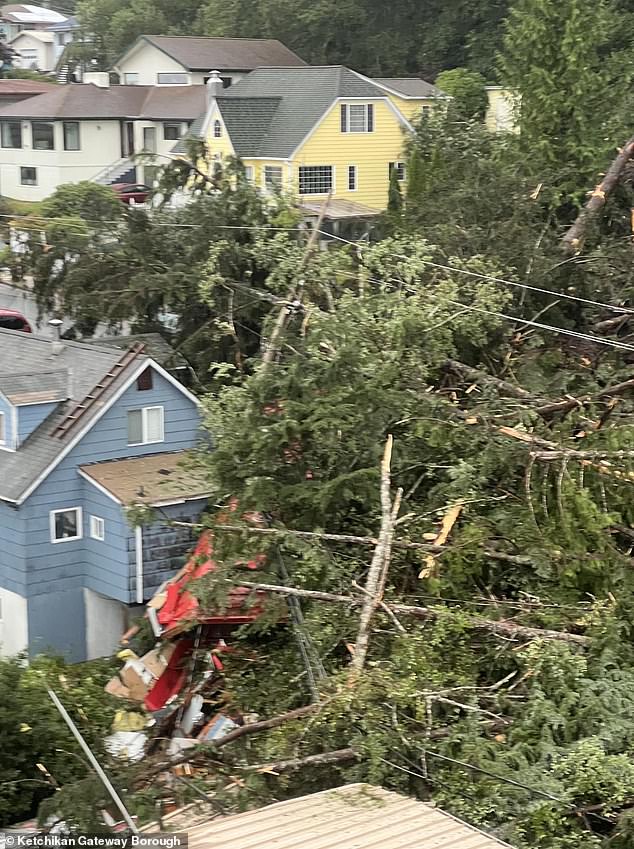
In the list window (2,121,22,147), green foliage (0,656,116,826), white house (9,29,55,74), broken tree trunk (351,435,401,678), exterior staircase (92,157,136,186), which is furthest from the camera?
white house (9,29,55,74)

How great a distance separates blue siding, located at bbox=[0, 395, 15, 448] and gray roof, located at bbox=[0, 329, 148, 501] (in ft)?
0.48

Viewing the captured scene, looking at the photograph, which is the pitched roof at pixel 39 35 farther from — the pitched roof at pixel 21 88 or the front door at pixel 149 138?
the front door at pixel 149 138

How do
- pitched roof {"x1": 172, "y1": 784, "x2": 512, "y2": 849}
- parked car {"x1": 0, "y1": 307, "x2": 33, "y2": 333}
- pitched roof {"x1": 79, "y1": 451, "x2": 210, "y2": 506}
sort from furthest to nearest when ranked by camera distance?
parked car {"x1": 0, "y1": 307, "x2": 33, "y2": 333} → pitched roof {"x1": 79, "y1": 451, "x2": 210, "y2": 506} → pitched roof {"x1": 172, "y1": 784, "x2": 512, "y2": 849}

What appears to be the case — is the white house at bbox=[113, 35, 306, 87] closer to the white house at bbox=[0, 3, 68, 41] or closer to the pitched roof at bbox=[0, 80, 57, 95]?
the pitched roof at bbox=[0, 80, 57, 95]

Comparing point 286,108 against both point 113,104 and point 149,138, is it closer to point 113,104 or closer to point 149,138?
point 149,138

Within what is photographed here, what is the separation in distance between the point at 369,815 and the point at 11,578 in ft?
28.1

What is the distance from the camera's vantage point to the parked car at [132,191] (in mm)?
34594

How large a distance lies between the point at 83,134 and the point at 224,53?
9.51m

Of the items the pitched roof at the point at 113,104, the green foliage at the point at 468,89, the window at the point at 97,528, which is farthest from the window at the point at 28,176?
the window at the point at 97,528

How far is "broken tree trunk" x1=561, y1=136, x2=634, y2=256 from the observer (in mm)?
15641

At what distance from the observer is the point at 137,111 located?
40.8m

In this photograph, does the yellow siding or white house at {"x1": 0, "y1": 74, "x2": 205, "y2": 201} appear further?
white house at {"x1": 0, "y1": 74, "x2": 205, "y2": 201}

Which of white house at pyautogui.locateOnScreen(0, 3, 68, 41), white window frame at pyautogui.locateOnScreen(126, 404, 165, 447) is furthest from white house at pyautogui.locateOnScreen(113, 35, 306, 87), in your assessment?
white house at pyautogui.locateOnScreen(0, 3, 68, 41)

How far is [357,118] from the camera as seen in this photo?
3225 cm
